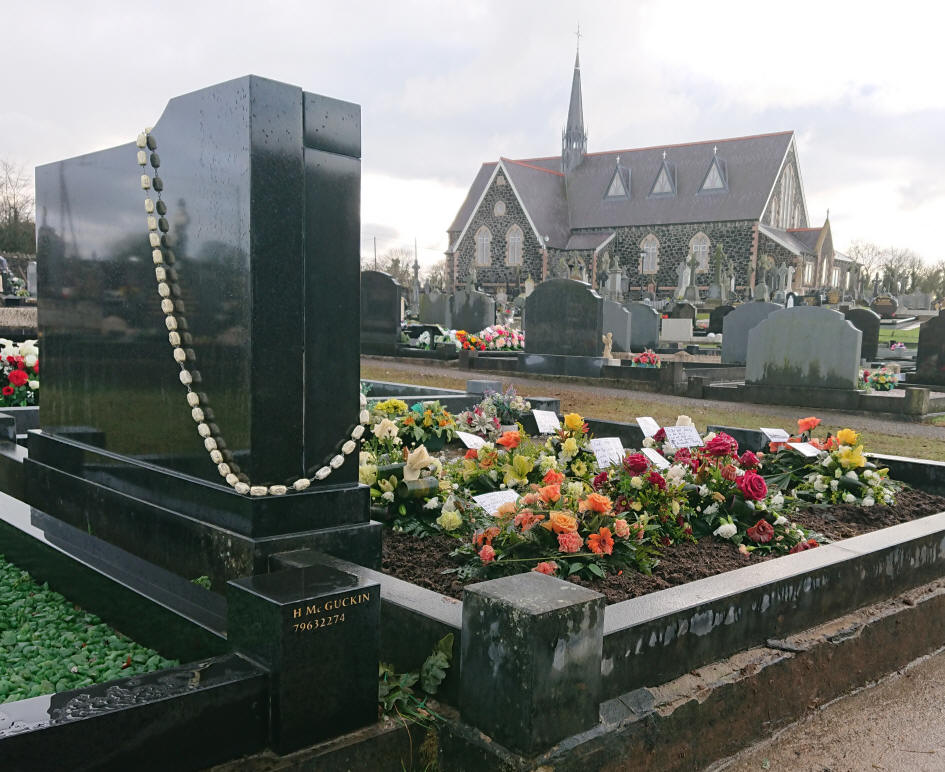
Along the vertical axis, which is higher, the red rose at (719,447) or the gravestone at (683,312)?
the gravestone at (683,312)

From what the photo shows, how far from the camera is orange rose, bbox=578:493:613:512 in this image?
10.6ft

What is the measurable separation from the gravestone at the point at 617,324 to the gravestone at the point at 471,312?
14.3 ft

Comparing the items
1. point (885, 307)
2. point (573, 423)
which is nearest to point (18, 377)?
point (573, 423)

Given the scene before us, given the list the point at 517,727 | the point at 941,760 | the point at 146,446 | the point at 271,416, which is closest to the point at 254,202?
the point at 271,416

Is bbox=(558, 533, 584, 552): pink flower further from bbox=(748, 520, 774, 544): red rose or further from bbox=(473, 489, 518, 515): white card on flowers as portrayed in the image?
bbox=(748, 520, 774, 544): red rose

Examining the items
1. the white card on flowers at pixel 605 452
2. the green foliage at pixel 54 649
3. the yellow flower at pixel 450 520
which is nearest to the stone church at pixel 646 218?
the white card on flowers at pixel 605 452

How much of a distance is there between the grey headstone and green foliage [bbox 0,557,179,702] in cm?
1304

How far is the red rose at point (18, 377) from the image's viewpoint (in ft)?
21.4

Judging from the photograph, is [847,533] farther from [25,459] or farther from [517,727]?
[25,459]

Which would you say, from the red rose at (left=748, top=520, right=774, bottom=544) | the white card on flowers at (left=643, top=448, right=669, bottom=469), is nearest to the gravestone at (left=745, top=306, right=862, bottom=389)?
the white card on flowers at (left=643, top=448, right=669, bottom=469)

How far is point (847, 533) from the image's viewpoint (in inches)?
161

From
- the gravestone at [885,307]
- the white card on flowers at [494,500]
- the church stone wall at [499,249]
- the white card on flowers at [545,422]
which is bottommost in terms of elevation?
the white card on flowers at [494,500]

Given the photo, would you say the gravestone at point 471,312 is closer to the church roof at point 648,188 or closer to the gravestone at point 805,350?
the gravestone at point 805,350

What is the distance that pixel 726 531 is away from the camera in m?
3.71
